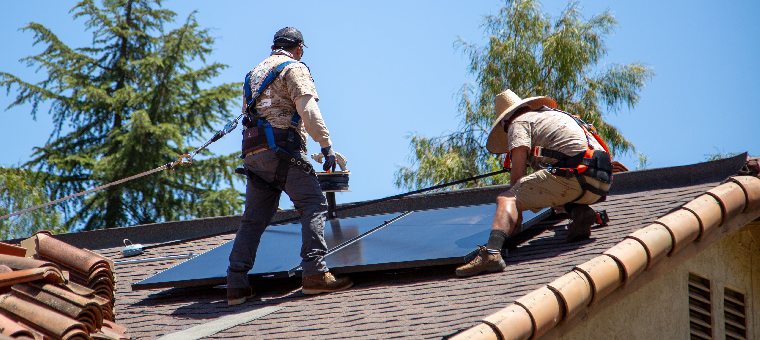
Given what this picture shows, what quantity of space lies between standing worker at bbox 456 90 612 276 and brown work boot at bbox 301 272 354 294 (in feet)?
2.69

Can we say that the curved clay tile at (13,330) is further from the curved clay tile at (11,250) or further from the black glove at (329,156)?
the black glove at (329,156)

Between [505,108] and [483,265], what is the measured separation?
132 cm

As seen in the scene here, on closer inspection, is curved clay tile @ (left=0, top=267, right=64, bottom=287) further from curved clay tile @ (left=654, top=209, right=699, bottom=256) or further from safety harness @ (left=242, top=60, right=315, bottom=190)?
curved clay tile @ (left=654, top=209, right=699, bottom=256)

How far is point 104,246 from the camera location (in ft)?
27.4

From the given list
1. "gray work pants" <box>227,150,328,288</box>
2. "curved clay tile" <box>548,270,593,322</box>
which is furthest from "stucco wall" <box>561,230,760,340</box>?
"gray work pants" <box>227,150,328,288</box>

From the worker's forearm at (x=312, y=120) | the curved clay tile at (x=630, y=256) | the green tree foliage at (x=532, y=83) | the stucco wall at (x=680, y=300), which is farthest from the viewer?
the green tree foliage at (x=532, y=83)

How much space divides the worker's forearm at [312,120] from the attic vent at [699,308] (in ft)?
8.75

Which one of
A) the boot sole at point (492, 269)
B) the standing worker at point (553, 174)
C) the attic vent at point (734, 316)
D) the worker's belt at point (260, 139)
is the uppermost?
the worker's belt at point (260, 139)

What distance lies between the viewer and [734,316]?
17.1 feet

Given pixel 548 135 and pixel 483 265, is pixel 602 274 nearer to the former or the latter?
pixel 483 265

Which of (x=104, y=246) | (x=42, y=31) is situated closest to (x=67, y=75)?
(x=42, y=31)

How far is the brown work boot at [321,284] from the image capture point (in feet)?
15.1

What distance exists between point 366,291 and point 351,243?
0.84 metres

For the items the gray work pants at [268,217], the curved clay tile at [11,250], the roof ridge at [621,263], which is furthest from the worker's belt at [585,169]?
the curved clay tile at [11,250]
